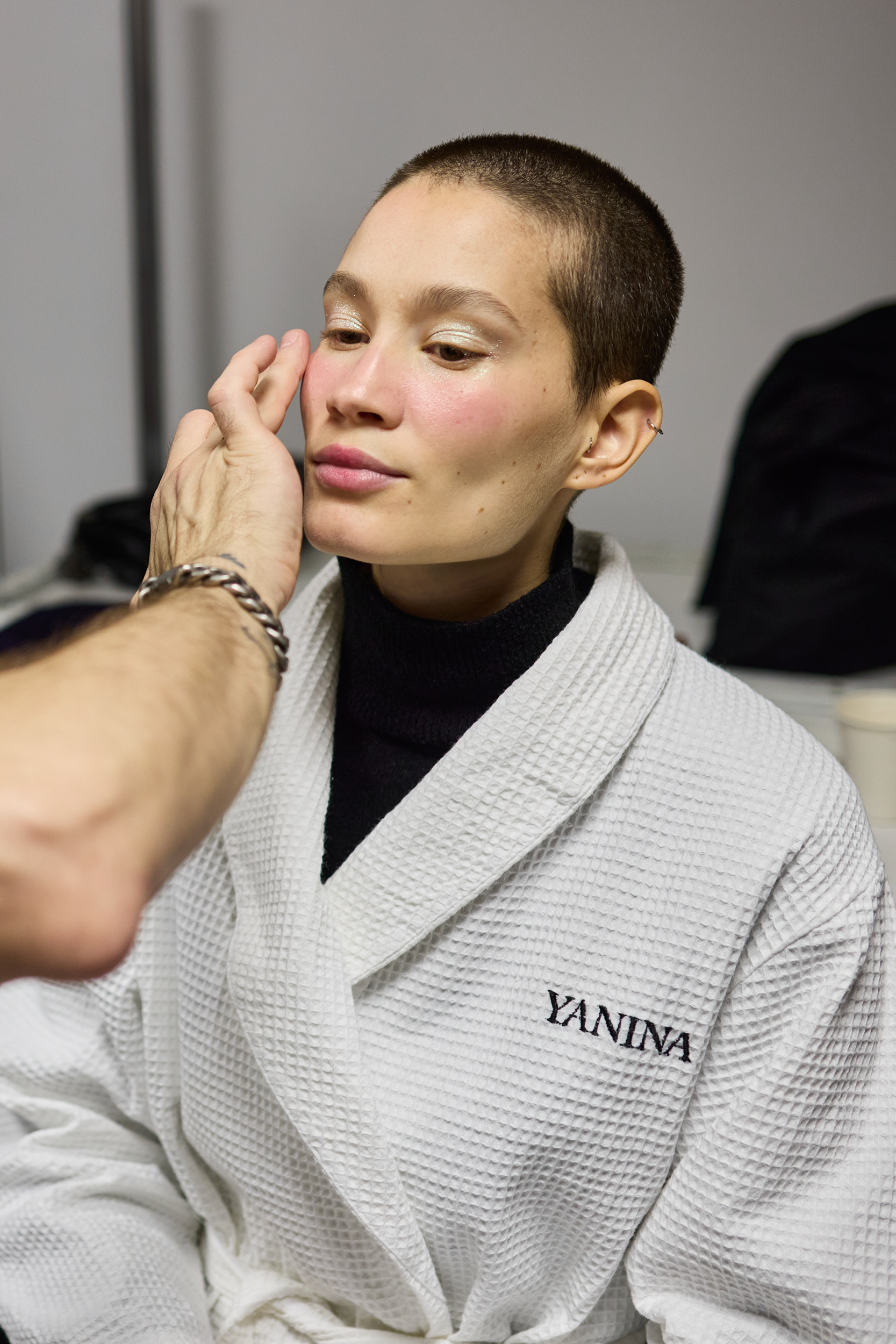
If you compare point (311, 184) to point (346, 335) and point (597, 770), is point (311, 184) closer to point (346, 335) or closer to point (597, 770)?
point (346, 335)

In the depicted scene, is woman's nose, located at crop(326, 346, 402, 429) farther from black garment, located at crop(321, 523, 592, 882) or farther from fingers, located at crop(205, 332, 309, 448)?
black garment, located at crop(321, 523, 592, 882)

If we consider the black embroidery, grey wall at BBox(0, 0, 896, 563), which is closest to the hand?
the black embroidery

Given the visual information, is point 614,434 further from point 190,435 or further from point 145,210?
point 145,210

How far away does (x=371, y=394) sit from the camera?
75cm

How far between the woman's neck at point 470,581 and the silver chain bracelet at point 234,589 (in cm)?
26

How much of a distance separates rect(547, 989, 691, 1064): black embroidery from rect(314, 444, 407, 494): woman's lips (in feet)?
1.23

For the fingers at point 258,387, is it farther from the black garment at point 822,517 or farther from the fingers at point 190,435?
the black garment at point 822,517

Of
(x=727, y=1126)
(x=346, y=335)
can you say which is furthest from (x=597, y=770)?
(x=346, y=335)

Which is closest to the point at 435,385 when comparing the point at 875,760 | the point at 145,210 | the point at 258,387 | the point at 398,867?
the point at 258,387

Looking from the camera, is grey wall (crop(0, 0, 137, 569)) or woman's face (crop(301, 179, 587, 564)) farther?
grey wall (crop(0, 0, 137, 569))

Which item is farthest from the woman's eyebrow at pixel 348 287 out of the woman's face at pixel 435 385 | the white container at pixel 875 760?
the white container at pixel 875 760

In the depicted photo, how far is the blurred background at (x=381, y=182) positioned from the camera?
62.7 inches

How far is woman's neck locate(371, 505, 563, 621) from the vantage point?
2.85ft

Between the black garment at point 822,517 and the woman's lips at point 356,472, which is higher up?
the woman's lips at point 356,472
